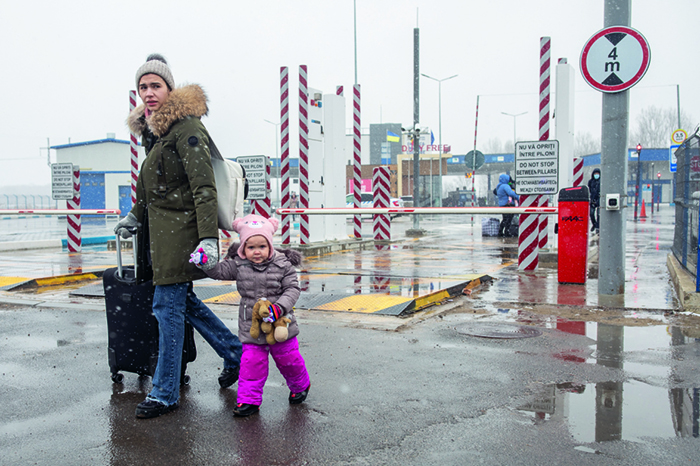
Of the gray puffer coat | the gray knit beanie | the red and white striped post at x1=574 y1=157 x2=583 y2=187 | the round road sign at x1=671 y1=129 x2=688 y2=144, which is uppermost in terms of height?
the round road sign at x1=671 y1=129 x2=688 y2=144

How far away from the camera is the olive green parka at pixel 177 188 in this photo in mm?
3562

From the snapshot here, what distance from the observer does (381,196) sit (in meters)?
15.7

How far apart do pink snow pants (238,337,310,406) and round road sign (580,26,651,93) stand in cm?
524

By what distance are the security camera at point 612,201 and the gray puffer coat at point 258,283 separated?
191 inches

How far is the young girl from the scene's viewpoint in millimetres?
3646

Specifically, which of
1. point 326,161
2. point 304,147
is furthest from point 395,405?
point 326,161

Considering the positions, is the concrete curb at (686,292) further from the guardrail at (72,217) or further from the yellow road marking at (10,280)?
the guardrail at (72,217)

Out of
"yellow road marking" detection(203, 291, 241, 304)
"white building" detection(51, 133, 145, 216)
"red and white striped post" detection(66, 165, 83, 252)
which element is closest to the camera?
"yellow road marking" detection(203, 291, 241, 304)

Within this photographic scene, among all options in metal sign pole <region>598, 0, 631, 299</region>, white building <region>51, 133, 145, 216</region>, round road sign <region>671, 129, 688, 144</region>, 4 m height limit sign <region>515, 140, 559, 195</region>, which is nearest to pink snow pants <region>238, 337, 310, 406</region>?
metal sign pole <region>598, 0, 631, 299</region>

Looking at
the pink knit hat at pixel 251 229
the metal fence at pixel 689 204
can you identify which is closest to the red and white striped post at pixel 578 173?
the metal fence at pixel 689 204

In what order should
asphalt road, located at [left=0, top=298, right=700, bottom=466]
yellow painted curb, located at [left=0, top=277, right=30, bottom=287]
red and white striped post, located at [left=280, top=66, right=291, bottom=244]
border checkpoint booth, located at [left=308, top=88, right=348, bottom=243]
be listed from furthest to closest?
border checkpoint booth, located at [left=308, top=88, right=348, bottom=243]
red and white striped post, located at [left=280, top=66, right=291, bottom=244]
yellow painted curb, located at [left=0, top=277, right=30, bottom=287]
asphalt road, located at [left=0, top=298, right=700, bottom=466]

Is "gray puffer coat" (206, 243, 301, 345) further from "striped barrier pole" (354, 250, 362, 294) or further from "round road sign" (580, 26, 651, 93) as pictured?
"round road sign" (580, 26, 651, 93)

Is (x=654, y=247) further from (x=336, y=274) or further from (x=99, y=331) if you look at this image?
(x=99, y=331)

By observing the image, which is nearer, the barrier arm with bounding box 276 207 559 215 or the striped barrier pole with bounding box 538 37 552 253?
the barrier arm with bounding box 276 207 559 215
